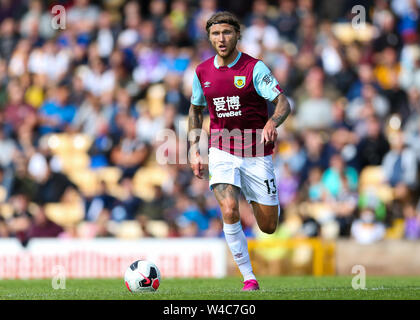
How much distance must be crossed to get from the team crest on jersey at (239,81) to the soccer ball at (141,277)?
2.19 m

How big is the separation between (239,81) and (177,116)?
980 cm

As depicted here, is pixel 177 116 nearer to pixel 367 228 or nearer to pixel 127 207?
pixel 127 207

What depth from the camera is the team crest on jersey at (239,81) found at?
10.1 meters

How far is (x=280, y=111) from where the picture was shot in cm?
989

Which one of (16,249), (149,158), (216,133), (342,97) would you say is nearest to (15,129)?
(149,158)

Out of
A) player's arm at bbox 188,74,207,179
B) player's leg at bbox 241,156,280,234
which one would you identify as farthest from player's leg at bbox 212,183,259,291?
player's arm at bbox 188,74,207,179

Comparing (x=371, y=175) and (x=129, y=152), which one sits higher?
(x=129, y=152)

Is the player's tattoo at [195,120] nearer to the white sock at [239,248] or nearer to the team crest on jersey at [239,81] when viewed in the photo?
the team crest on jersey at [239,81]

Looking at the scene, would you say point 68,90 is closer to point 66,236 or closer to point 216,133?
point 66,236

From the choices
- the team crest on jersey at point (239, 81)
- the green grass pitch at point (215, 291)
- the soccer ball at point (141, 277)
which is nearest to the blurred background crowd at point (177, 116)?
the green grass pitch at point (215, 291)

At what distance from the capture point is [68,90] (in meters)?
21.9

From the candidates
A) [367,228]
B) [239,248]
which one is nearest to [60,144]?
[367,228]

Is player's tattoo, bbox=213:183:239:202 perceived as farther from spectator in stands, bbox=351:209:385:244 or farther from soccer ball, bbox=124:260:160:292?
spectator in stands, bbox=351:209:385:244

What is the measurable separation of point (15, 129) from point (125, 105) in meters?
2.60
